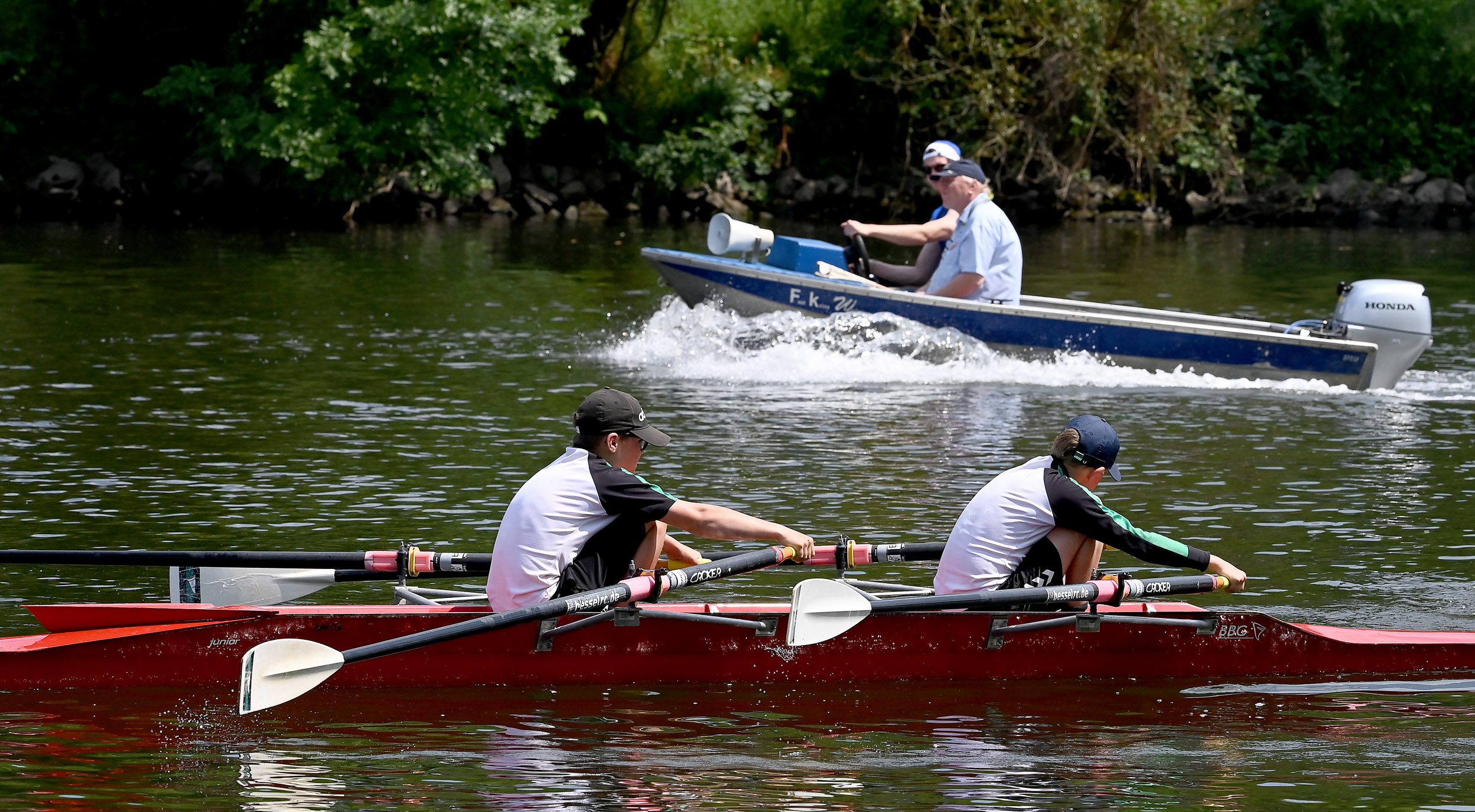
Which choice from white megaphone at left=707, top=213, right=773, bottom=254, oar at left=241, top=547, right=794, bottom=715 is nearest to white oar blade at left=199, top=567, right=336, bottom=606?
oar at left=241, top=547, right=794, bottom=715

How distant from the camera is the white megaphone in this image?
16047 mm

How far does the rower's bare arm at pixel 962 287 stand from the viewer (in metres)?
15.2

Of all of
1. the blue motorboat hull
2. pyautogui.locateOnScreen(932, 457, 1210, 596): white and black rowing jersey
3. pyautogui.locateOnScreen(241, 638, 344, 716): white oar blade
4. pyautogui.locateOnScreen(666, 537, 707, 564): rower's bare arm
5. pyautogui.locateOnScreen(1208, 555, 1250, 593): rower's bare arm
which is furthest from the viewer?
the blue motorboat hull

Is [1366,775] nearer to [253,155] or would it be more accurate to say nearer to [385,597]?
[385,597]

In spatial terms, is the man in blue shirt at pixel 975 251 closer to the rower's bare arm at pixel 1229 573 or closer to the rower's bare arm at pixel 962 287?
the rower's bare arm at pixel 962 287

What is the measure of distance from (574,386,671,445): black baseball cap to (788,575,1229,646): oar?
87cm

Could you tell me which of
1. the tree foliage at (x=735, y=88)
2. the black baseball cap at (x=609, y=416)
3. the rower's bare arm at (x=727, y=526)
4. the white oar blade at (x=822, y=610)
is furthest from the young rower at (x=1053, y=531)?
the tree foliage at (x=735, y=88)

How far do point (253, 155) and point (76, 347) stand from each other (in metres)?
16.5

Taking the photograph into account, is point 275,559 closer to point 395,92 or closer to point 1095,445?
point 1095,445

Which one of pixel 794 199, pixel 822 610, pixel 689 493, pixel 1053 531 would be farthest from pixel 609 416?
pixel 794 199

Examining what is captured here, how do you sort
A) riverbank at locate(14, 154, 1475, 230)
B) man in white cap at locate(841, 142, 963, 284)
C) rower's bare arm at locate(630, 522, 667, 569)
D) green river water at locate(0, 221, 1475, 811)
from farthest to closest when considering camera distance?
1. riverbank at locate(14, 154, 1475, 230)
2. man in white cap at locate(841, 142, 963, 284)
3. rower's bare arm at locate(630, 522, 667, 569)
4. green river water at locate(0, 221, 1475, 811)

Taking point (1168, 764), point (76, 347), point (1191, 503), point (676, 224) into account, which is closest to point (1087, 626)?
point (1168, 764)

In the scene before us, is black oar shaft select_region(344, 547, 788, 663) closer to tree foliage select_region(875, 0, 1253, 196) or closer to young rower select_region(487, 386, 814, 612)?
young rower select_region(487, 386, 814, 612)

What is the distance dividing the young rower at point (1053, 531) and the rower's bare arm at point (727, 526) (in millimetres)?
607
